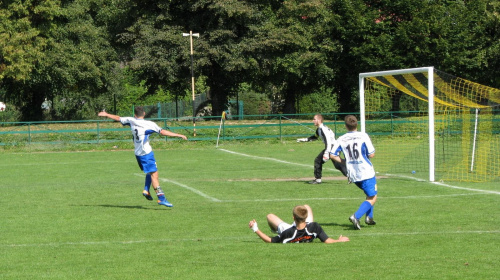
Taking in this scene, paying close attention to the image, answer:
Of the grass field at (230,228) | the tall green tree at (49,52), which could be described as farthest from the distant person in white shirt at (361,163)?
the tall green tree at (49,52)

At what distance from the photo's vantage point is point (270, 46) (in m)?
42.4

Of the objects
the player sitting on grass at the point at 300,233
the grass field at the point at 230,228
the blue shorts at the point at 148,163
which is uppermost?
the blue shorts at the point at 148,163

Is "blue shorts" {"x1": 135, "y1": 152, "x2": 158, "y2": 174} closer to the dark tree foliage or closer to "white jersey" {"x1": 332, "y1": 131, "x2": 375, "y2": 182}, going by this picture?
"white jersey" {"x1": 332, "y1": 131, "x2": 375, "y2": 182}

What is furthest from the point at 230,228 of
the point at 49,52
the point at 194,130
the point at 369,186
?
the point at 49,52

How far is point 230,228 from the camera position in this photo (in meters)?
10.9

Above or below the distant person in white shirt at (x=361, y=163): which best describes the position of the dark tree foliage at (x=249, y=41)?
above

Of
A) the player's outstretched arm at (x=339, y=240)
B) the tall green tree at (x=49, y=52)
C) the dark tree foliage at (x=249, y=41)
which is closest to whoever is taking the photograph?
the player's outstretched arm at (x=339, y=240)

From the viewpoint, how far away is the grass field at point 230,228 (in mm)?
7816

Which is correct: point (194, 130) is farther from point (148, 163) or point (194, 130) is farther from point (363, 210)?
point (363, 210)

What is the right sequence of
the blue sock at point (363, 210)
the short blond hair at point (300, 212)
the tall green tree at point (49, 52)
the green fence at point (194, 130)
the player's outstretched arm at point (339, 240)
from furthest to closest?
the tall green tree at point (49, 52) → the green fence at point (194, 130) → the blue sock at point (363, 210) → the player's outstretched arm at point (339, 240) → the short blond hair at point (300, 212)

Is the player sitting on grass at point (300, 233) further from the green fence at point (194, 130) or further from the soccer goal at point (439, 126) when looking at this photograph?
the green fence at point (194, 130)

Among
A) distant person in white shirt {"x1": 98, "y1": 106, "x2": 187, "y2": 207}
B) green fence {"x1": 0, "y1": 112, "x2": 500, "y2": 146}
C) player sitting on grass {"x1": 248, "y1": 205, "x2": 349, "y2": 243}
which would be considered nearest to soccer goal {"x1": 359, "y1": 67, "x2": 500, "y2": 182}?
green fence {"x1": 0, "y1": 112, "x2": 500, "y2": 146}

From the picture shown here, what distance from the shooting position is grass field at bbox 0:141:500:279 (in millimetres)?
7816

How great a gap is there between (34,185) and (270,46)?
2606cm
